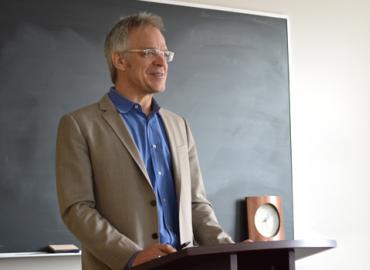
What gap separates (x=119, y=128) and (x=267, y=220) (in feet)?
7.11

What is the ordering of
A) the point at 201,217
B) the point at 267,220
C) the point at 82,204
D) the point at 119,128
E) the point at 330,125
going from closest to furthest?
the point at 82,204 → the point at 119,128 → the point at 201,217 → the point at 267,220 → the point at 330,125

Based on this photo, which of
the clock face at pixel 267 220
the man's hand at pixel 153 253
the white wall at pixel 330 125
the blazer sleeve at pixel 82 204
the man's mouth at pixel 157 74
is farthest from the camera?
the white wall at pixel 330 125

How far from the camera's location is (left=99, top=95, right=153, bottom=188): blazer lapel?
7.36 feet

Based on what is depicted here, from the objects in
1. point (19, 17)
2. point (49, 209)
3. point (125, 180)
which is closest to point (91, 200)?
point (125, 180)

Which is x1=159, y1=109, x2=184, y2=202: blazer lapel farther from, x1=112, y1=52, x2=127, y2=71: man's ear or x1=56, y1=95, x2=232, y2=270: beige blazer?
x1=112, y1=52, x2=127, y2=71: man's ear

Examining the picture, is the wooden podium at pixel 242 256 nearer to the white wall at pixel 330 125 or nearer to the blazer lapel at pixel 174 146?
the blazer lapel at pixel 174 146

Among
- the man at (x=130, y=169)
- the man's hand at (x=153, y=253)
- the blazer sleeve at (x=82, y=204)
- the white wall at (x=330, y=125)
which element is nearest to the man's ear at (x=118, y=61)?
the man at (x=130, y=169)

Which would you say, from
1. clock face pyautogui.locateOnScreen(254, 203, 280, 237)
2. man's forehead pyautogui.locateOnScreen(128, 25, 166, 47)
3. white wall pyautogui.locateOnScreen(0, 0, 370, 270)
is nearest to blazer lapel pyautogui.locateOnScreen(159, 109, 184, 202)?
man's forehead pyautogui.locateOnScreen(128, 25, 166, 47)

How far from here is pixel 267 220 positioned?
4285 mm

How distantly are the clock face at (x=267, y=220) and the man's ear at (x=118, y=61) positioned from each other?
6.71 ft

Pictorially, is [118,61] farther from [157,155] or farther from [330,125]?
[330,125]

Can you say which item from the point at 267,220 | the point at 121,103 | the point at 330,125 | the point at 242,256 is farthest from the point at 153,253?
the point at 330,125

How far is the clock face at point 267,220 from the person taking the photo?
425 cm

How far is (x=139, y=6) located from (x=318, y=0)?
1.31 m
